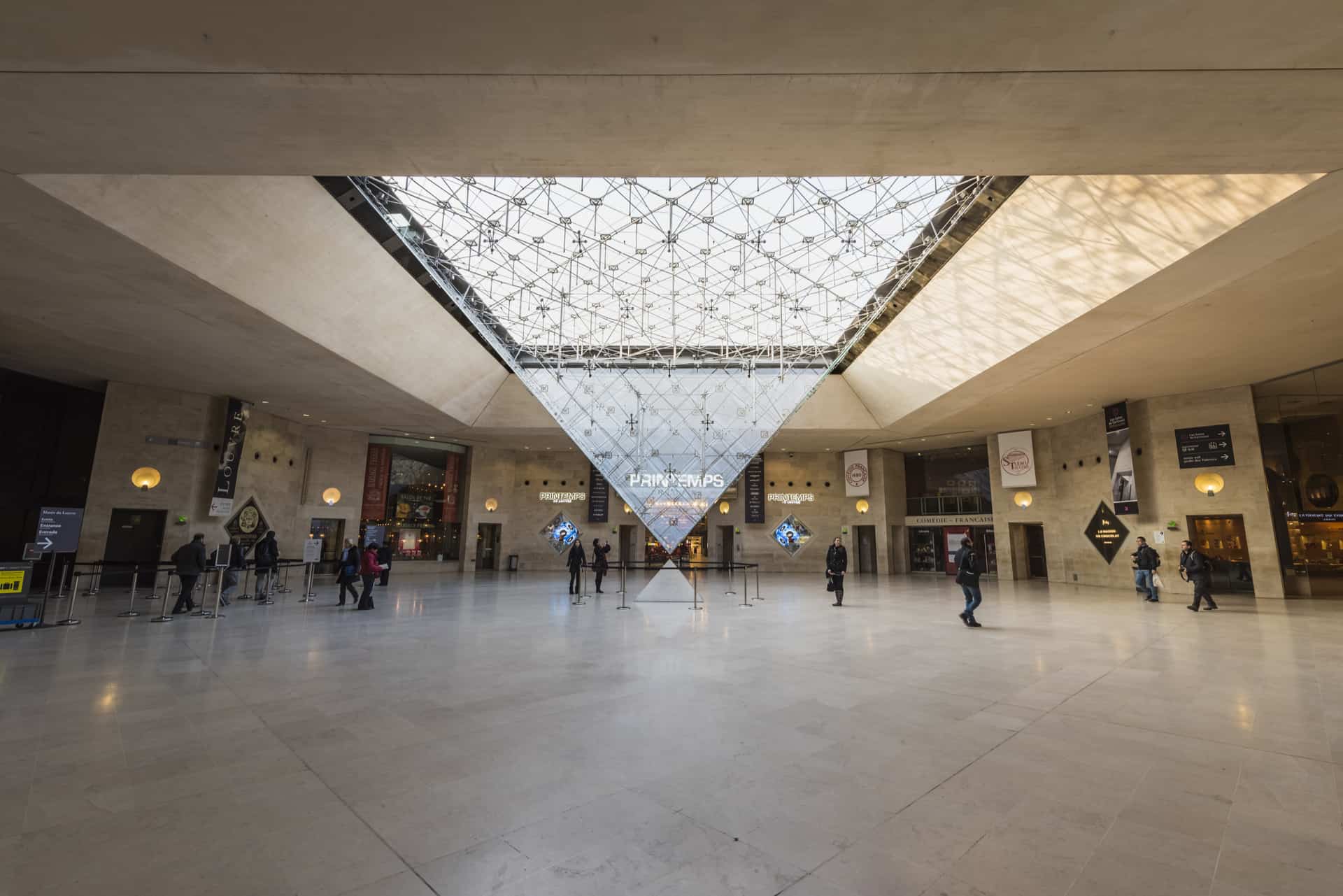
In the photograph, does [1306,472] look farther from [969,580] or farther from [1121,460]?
[969,580]

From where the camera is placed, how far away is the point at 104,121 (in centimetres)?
452

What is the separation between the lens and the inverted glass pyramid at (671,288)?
1026cm

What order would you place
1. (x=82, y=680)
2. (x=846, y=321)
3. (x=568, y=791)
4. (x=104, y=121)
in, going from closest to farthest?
(x=568, y=791)
(x=104, y=121)
(x=82, y=680)
(x=846, y=321)

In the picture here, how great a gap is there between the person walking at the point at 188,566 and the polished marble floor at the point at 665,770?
8.23ft

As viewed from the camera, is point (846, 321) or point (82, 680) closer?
point (82, 680)

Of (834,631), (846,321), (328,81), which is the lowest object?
(834,631)

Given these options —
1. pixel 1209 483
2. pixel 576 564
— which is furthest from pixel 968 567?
pixel 1209 483

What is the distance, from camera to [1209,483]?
1424 centimetres

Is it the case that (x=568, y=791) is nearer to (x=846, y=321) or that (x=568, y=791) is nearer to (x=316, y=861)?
(x=316, y=861)

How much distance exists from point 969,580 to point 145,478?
19348mm

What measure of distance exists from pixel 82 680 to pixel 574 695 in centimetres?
459

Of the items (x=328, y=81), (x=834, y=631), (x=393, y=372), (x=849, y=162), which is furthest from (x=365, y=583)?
(x=849, y=162)

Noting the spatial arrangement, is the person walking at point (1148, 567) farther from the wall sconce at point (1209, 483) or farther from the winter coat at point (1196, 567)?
the wall sconce at point (1209, 483)

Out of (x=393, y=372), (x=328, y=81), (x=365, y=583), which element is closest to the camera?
(x=328, y=81)
